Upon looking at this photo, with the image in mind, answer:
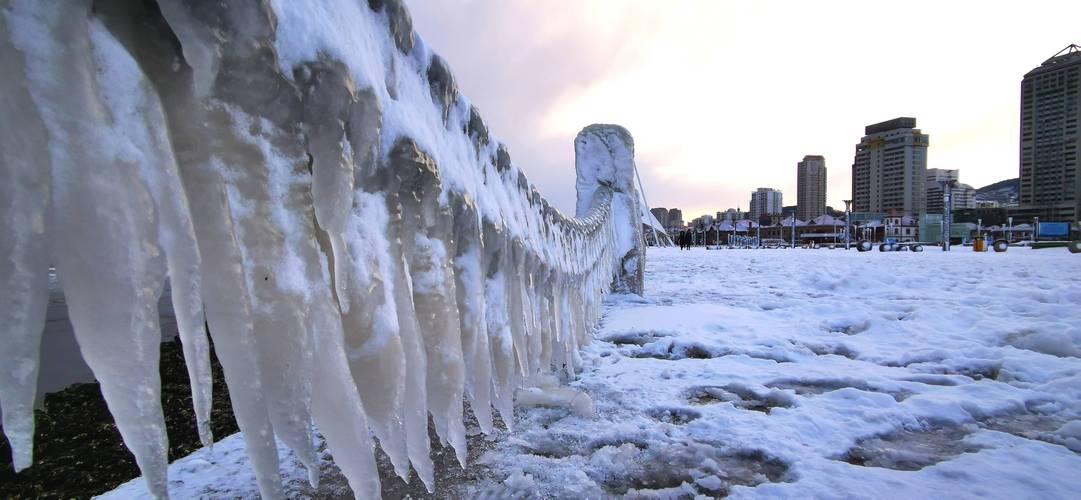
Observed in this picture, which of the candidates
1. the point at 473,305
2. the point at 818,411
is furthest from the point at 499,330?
the point at 818,411

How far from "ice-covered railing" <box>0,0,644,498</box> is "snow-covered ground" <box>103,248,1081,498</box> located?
0.86m

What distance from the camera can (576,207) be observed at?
6949 millimetres

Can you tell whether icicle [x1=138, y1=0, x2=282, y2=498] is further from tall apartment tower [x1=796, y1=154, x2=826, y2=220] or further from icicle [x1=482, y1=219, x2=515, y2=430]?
tall apartment tower [x1=796, y1=154, x2=826, y2=220]

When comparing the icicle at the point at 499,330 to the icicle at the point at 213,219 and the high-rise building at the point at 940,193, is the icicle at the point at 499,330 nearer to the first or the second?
the icicle at the point at 213,219

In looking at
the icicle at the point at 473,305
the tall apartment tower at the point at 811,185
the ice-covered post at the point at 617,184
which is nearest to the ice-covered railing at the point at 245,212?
the icicle at the point at 473,305

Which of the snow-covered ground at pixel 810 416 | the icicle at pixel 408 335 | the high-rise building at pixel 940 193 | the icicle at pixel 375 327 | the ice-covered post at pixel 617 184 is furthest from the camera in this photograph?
the high-rise building at pixel 940 193

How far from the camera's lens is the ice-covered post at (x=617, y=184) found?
662 centimetres

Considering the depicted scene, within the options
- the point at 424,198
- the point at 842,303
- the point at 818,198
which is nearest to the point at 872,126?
the point at 818,198

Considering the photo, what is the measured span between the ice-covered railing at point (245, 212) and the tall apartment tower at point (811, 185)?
123247 millimetres

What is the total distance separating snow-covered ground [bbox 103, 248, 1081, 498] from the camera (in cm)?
167

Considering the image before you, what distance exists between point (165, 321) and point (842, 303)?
9383mm

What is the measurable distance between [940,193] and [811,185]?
3500 centimetres

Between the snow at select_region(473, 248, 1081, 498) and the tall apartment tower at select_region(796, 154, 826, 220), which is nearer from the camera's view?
the snow at select_region(473, 248, 1081, 498)

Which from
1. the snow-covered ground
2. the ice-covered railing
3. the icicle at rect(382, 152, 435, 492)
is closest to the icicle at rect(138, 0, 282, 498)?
the ice-covered railing
